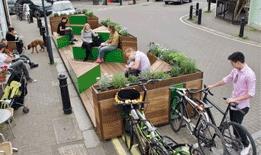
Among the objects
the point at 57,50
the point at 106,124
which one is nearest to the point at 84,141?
the point at 106,124

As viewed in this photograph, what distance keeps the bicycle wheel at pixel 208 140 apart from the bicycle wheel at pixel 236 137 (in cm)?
19

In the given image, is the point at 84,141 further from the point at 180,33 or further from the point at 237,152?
the point at 180,33

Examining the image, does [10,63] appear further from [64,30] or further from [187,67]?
[187,67]

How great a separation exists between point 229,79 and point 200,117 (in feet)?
2.89

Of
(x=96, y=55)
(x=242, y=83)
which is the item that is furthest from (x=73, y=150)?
(x=96, y=55)

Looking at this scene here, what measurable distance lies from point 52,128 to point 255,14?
44.3ft

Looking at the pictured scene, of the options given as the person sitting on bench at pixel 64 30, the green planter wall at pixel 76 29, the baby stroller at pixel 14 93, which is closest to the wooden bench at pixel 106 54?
the person sitting on bench at pixel 64 30

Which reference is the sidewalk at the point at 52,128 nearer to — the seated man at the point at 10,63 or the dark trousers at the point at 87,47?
the seated man at the point at 10,63

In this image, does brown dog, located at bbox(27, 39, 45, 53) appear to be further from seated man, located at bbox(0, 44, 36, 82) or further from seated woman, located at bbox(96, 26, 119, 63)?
seated woman, located at bbox(96, 26, 119, 63)

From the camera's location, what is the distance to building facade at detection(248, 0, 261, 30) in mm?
16375

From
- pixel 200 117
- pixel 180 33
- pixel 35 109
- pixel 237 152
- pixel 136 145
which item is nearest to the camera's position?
pixel 237 152

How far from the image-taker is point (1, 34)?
14.3 metres

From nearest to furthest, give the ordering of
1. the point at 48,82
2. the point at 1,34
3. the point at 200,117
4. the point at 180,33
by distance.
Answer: the point at 200,117
the point at 48,82
the point at 1,34
the point at 180,33

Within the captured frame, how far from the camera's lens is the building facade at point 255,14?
16.4 metres
